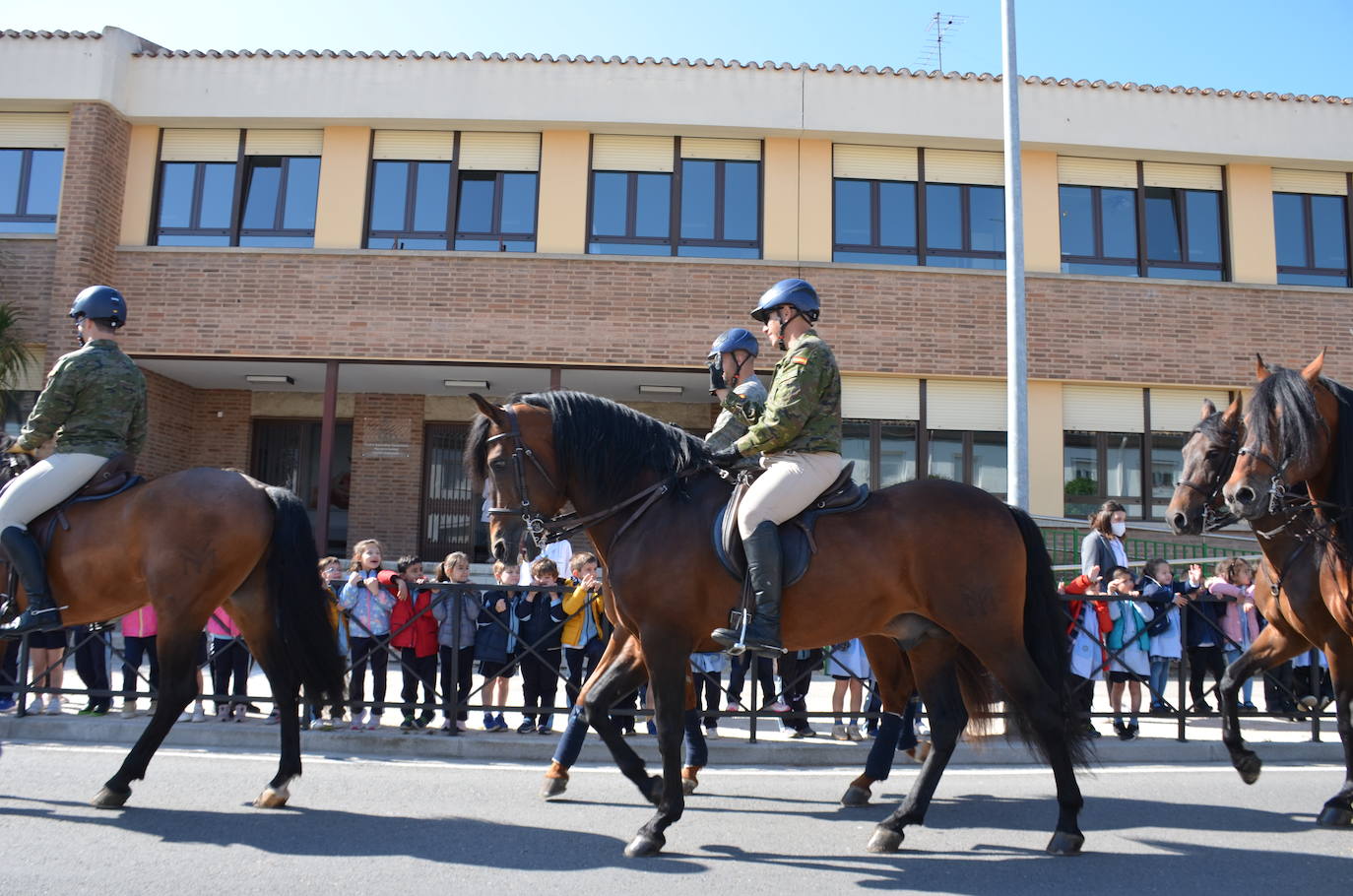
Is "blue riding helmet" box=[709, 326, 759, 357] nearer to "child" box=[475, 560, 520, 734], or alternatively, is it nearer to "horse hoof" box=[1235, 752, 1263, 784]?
"child" box=[475, 560, 520, 734]

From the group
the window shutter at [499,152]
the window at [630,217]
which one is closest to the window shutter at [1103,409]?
the window at [630,217]

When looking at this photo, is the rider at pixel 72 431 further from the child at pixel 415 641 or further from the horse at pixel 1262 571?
the horse at pixel 1262 571

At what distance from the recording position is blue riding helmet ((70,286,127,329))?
6082 mm

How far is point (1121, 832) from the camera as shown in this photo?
213 inches

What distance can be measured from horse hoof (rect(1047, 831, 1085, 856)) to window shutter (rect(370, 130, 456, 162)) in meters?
15.2

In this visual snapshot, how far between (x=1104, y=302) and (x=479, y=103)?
1136 centimetres

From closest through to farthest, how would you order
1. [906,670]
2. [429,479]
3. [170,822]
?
[170,822] → [906,670] → [429,479]

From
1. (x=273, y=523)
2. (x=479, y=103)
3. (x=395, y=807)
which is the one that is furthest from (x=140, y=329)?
(x=395, y=807)

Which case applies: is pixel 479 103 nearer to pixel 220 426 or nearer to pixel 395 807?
pixel 220 426

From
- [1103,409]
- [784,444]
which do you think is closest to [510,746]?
[784,444]

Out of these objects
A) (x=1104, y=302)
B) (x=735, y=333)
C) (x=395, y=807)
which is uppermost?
(x=1104, y=302)

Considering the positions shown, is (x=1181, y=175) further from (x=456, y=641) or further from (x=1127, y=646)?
(x=456, y=641)

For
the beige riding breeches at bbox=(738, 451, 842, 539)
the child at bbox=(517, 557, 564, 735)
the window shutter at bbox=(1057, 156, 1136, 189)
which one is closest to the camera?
the beige riding breeches at bbox=(738, 451, 842, 539)

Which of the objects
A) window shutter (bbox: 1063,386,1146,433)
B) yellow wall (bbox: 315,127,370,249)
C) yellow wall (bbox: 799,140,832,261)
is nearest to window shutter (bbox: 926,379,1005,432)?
window shutter (bbox: 1063,386,1146,433)
